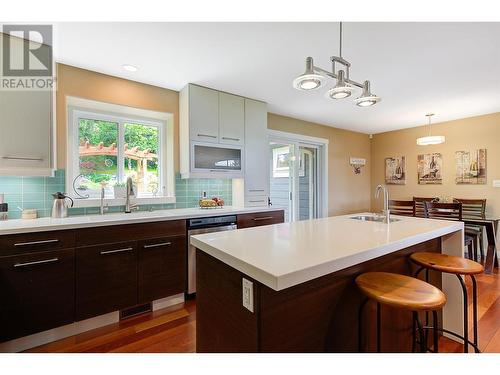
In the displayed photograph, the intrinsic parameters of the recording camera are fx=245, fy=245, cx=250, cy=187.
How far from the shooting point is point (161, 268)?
90.0 inches

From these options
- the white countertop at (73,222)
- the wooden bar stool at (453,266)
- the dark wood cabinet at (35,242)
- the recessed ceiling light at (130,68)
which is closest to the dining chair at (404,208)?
the wooden bar stool at (453,266)

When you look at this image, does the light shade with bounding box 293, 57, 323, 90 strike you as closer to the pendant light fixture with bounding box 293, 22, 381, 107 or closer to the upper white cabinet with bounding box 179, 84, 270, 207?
the pendant light fixture with bounding box 293, 22, 381, 107

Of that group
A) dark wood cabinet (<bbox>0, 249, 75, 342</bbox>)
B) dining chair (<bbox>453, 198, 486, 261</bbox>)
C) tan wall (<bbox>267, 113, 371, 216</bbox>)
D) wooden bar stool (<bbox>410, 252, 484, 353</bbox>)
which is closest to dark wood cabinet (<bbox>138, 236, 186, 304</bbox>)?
dark wood cabinet (<bbox>0, 249, 75, 342</bbox>)

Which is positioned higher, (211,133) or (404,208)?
(211,133)

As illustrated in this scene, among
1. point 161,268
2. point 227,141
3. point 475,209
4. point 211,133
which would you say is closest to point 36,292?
point 161,268

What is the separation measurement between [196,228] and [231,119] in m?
1.46

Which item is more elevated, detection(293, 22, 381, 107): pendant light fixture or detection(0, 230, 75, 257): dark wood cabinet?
detection(293, 22, 381, 107): pendant light fixture

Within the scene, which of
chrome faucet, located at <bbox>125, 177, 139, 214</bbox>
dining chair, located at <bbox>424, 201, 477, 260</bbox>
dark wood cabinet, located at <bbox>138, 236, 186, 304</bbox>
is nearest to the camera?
dark wood cabinet, located at <bbox>138, 236, 186, 304</bbox>

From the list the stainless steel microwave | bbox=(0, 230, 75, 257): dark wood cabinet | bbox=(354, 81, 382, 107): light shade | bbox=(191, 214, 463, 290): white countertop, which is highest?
bbox=(354, 81, 382, 107): light shade

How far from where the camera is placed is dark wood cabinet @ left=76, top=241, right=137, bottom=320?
190 centimetres

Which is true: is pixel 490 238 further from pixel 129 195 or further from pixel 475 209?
pixel 129 195

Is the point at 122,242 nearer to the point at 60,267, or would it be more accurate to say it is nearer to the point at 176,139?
the point at 60,267

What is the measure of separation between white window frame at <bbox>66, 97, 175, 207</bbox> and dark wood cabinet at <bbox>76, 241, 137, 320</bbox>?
2.23 feet

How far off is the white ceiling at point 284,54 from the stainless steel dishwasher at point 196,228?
1524 mm
